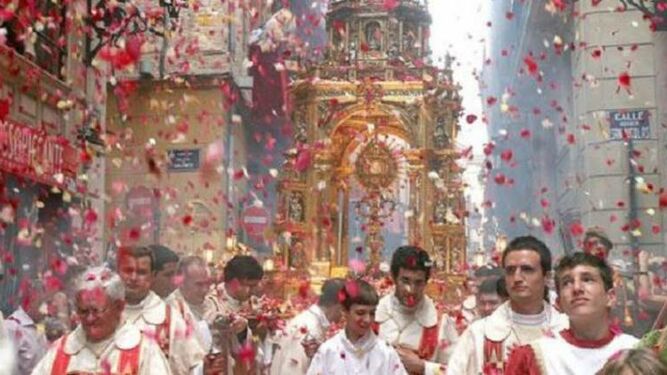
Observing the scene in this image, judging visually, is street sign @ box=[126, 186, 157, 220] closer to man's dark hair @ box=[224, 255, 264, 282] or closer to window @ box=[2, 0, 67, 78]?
window @ box=[2, 0, 67, 78]

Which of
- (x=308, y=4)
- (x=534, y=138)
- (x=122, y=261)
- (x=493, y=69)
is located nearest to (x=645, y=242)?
(x=122, y=261)

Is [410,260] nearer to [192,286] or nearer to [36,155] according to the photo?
[192,286]

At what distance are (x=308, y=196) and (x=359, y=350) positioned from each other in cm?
1657

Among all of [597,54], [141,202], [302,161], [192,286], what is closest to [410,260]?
[192,286]

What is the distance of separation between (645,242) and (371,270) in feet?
17.8

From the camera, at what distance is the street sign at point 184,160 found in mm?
27969

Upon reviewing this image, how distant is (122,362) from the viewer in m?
5.64

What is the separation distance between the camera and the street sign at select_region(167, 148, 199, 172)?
91.8ft

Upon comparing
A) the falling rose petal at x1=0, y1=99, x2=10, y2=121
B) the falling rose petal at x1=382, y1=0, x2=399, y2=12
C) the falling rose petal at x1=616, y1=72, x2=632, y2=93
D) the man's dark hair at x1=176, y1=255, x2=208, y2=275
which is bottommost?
the man's dark hair at x1=176, y1=255, x2=208, y2=275

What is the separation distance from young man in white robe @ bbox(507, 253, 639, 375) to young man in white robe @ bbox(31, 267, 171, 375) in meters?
2.06

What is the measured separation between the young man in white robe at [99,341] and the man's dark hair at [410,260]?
2098 mm

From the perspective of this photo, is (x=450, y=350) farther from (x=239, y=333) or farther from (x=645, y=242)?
(x=645, y=242)

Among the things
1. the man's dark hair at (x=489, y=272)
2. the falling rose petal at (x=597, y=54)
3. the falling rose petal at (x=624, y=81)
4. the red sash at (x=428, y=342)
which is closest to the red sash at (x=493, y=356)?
the red sash at (x=428, y=342)

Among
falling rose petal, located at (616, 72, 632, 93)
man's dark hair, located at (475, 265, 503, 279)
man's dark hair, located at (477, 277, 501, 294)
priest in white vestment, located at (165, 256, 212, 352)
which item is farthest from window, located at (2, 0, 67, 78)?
falling rose petal, located at (616, 72, 632, 93)
